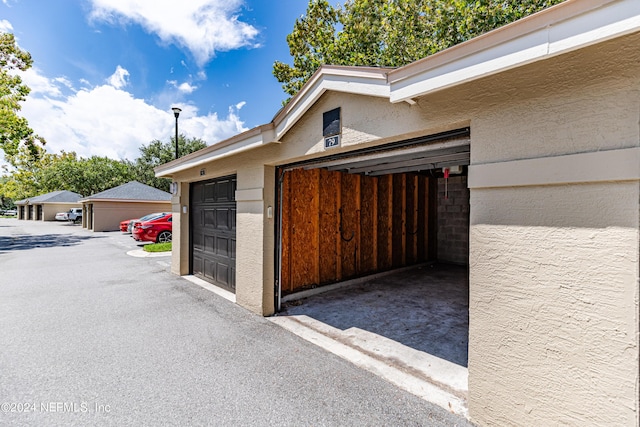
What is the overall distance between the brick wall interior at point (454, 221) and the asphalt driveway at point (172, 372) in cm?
726

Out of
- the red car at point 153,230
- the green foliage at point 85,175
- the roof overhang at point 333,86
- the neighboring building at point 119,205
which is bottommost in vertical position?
the red car at point 153,230

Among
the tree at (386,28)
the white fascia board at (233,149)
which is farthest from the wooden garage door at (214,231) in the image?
the tree at (386,28)

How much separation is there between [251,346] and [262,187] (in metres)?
2.37

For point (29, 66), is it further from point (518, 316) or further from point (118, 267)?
point (518, 316)

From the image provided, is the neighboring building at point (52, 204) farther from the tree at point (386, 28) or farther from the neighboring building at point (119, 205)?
the tree at point (386, 28)

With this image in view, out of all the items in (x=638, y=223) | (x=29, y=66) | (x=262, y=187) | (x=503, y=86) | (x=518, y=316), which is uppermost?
(x=29, y=66)

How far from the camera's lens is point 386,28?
11391 millimetres

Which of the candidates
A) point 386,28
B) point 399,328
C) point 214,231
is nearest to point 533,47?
point 399,328

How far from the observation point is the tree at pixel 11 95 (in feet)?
45.2

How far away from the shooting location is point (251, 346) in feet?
12.1

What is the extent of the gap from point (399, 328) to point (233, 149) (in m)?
3.91

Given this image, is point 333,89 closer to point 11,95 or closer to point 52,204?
point 11,95

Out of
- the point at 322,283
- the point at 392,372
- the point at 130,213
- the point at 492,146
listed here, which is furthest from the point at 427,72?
the point at 130,213

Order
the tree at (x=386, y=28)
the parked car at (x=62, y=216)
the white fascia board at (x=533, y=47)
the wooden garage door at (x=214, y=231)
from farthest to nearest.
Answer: the parked car at (x=62, y=216)
the tree at (x=386, y=28)
the wooden garage door at (x=214, y=231)
the white fascia board at (x=533, y=47)
